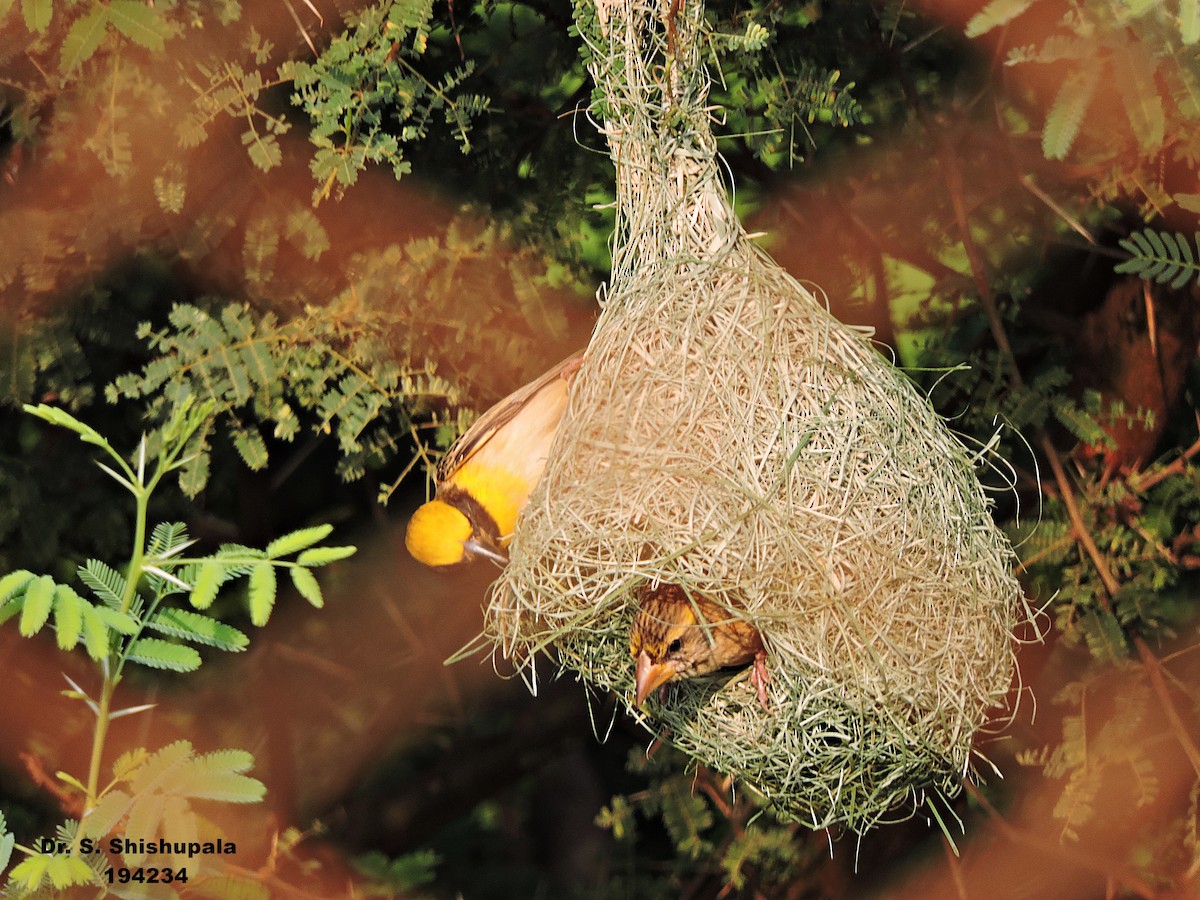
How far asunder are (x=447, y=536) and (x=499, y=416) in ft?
0.67

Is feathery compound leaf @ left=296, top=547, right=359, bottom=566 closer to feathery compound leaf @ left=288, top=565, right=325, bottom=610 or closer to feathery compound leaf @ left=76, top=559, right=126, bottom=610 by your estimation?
feathery compound leaf @ left=288, top=565, right=325, bottom=610

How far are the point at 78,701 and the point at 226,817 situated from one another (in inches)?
15.0

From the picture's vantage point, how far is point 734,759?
1561 mm

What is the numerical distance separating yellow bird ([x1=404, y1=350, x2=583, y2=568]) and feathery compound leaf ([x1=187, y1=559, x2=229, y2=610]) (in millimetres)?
489

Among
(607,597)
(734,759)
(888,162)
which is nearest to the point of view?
(607,597)

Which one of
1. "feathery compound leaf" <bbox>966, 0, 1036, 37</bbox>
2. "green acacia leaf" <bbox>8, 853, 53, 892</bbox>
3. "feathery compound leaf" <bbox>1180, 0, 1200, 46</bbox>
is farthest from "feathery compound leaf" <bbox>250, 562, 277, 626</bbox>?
"feathery compound leaf" <bbox>1180, 0, 1200, 46</bbox>

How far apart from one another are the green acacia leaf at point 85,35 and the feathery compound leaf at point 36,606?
2.81ft

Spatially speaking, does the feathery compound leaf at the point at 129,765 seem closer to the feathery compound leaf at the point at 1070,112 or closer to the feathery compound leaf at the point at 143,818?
the feathery compound leaf at the point at 143,818

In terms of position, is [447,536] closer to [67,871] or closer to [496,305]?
[496,305]

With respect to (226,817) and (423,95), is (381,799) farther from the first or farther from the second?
(423,95)

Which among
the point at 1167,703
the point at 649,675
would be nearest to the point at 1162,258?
the point at 1167,703

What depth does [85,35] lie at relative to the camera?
1.68m

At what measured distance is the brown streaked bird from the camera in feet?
4.62

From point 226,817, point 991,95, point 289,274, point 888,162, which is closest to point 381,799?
point 226,817
